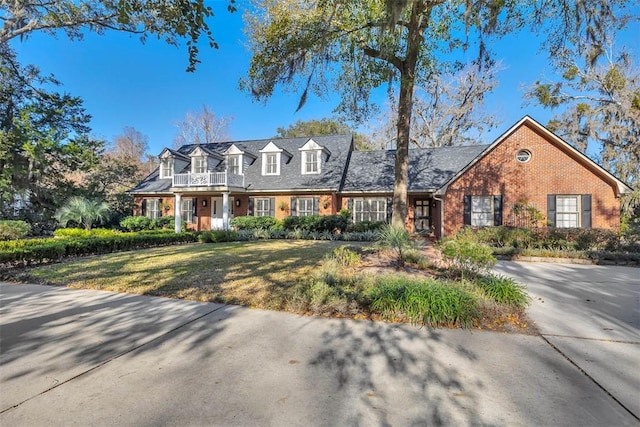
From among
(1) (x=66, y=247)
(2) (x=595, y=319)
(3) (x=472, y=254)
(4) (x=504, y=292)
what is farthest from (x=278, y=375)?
(1) (x=66, y=247)

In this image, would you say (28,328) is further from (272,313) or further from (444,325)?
(444,325)

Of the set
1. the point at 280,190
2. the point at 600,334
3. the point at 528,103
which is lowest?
the point at 600,334

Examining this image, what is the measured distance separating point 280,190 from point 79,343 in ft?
48.7

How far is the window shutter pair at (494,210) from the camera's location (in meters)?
13.9

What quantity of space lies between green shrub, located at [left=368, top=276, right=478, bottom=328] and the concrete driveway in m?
0.92

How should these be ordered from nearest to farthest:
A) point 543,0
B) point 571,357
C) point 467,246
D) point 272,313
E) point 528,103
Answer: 1. point 571,357
2. point 272,313
3. point 467,246
4. point 543,0
5. point 528,103

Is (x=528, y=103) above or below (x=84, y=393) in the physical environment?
above

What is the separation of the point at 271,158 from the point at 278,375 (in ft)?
58.9

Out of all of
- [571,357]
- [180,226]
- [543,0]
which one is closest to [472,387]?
[571,357]

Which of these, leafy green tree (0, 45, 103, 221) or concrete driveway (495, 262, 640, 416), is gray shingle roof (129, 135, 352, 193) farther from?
concrete driveway (495, 262, 640, 416)

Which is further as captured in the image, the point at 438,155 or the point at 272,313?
the point at 438,155

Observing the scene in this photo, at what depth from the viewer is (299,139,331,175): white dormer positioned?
18.8 metres

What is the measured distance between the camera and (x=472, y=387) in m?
2.56

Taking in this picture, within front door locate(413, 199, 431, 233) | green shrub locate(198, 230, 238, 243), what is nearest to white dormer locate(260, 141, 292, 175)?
green shrub locate(198, 230, 238, 243)
